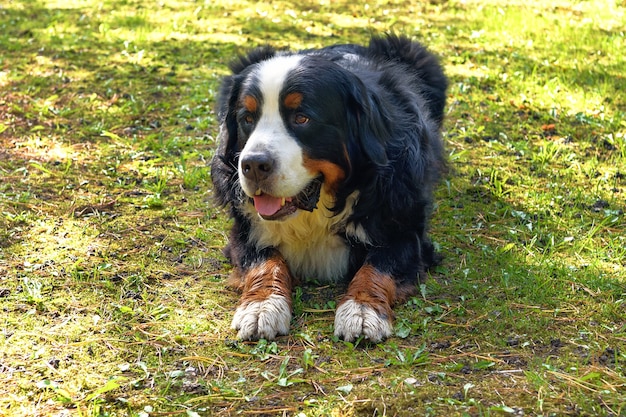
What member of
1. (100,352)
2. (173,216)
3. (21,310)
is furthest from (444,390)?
(173,216)

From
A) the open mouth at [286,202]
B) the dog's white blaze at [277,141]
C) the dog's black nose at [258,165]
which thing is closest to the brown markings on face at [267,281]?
the open mouth at [286,202]

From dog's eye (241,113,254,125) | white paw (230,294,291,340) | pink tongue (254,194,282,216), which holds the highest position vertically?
dog's eye (241,113,254,125)

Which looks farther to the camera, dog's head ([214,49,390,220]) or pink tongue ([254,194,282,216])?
pink tongue ([254,194,282,216])

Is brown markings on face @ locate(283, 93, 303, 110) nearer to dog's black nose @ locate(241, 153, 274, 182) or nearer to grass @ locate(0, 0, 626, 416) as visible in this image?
dog's black nose @ locate(241, 153, 274, 182)

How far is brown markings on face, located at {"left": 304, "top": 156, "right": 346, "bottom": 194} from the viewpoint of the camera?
3.88 metres

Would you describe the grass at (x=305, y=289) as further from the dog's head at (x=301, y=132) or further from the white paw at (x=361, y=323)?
the dog's head at (x=301, y=132)

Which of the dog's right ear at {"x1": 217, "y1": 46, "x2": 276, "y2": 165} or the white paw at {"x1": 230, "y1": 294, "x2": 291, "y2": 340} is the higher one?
the dog's right ear at {"x1": 217, "y1": 46, "x2": 276, "y2": 165}

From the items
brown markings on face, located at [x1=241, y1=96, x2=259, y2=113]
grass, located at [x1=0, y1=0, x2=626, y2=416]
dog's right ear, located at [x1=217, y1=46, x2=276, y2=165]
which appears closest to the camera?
grass, located at [x1=0, y1=0, x2=626, y2=416]

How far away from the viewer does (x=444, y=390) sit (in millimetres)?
3213

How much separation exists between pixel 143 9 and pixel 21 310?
6.75m

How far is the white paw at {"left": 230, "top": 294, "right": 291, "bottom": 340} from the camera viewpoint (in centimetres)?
374

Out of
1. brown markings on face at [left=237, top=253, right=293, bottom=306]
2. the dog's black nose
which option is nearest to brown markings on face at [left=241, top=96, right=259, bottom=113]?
the dog's black nose

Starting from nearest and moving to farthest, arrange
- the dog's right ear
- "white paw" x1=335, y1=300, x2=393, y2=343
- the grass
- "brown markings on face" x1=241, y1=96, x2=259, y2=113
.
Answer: the grass
"white paw" x1=335, y1=300, x2=393, y2=343
"brown markings on face" x1=241, y1=96, x2=259, y2=113
the dog's right ear

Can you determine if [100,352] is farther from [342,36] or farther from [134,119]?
[342,36]
